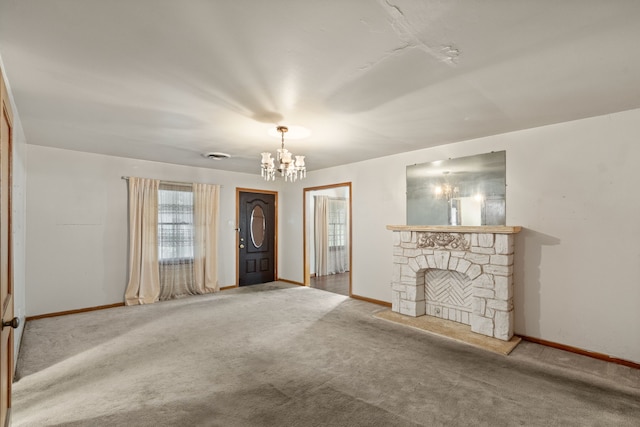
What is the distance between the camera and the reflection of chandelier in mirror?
162 inches

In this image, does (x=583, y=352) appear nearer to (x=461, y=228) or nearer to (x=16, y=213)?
(x=461, y=228)

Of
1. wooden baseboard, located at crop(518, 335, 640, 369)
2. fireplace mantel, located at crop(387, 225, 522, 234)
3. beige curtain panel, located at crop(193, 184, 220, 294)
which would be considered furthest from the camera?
beige curtain panel, located at crop(193, 184, 220, 294)

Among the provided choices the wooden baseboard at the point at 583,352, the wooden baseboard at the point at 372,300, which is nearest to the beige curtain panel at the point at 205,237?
the wooden baseboard at the point at 372,300

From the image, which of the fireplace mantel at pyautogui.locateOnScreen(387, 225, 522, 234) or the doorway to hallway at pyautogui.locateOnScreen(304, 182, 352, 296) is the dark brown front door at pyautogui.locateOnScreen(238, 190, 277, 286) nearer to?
the doorway to hallway at pyautogui.locateOnScreen(304, 182, 352, 296)

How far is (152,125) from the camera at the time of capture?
336 cm

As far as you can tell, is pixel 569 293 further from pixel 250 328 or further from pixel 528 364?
pixel 250 328

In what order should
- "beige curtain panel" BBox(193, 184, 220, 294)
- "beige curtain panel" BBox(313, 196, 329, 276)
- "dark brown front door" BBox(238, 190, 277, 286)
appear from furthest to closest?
"beige curtain panel" BBox(313, 196, 329, 276) → "dark brown front door" BBox(238, 190, 277, 286) → "beige curtain panel" BBox(193, 184, 220, 294)

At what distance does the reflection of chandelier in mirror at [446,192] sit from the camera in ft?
13.5

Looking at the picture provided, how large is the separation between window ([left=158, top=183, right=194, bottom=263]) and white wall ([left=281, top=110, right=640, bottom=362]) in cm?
466

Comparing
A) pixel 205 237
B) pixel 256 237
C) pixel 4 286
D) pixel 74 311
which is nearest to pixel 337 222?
pixel 256 237

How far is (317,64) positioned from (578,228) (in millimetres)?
3176

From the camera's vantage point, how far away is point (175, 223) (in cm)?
548

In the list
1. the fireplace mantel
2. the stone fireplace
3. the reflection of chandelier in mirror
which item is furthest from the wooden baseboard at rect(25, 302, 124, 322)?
the reflection of chandelier in mirror

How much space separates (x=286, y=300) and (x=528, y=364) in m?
3.50
